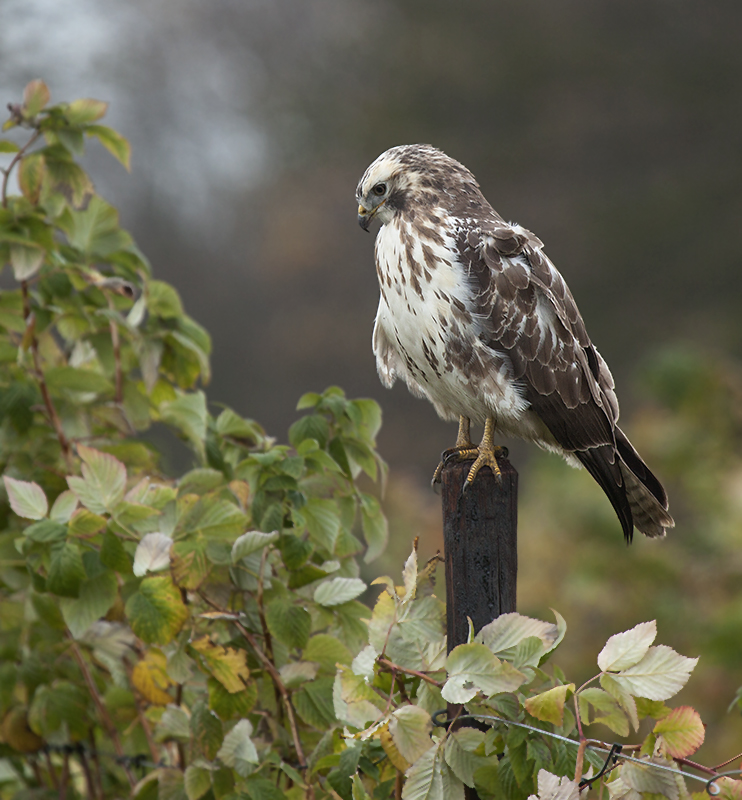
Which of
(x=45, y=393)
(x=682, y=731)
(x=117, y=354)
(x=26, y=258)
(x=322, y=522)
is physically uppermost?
(x=26, y=258)

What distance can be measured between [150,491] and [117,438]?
51 cm

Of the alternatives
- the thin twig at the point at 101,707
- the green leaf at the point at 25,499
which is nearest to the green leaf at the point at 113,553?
the green leaf at the point at 25,499

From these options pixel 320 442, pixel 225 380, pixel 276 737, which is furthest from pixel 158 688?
pixel 225 380

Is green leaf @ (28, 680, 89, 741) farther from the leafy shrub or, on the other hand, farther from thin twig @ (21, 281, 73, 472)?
thin twig @ (21, 281, 73, 472)

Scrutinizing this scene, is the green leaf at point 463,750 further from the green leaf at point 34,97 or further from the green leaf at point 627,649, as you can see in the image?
the green leaf at point 34,97

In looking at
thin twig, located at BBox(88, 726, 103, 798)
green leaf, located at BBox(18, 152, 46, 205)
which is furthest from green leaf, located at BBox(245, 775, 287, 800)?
green leaf, located at BBox(18, 152, 46, 205)

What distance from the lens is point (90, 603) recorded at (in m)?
1.34

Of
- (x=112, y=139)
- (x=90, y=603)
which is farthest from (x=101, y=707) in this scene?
(x=112, y=139)

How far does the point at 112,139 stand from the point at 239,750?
1.21 meters

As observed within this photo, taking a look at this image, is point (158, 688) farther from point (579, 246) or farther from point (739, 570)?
point (579, 246)

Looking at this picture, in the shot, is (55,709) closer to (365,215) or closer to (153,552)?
(153,552)

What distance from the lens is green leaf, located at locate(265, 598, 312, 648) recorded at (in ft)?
4.31

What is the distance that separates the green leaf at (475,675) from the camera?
37.4 inches

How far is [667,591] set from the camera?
4.44 meters
